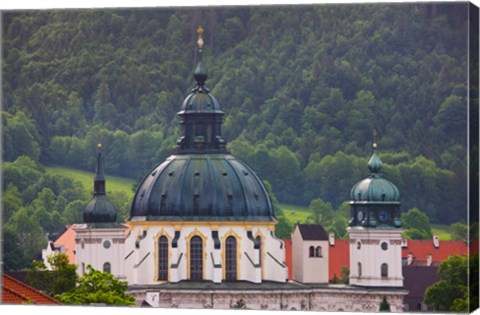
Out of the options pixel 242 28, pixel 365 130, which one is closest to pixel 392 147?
pixel 365 130

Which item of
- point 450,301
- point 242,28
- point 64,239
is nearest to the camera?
point 450,301

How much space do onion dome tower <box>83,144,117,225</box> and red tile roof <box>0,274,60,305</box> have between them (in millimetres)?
19360

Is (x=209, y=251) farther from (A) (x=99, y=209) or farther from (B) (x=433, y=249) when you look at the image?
(B) (x=433, y=249)

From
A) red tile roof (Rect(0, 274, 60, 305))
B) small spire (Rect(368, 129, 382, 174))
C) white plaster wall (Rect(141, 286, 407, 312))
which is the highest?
small spire (Rect(368, 129, 382, 174))

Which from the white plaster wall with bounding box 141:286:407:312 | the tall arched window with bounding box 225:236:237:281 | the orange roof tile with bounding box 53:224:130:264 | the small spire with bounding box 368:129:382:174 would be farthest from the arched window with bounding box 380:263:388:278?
the orange roof tile with bounding box 53:224:130:264

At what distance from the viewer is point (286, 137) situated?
11556cm

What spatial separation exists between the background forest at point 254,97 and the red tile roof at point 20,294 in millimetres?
9543

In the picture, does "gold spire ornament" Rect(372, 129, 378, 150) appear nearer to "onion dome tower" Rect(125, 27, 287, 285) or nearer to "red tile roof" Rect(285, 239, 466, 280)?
"red tile roof" Rect(285, 239, 466, 280)

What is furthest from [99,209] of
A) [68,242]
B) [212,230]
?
[212,230]

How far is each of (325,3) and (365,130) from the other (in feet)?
35.3

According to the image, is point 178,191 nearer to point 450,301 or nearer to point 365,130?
point 365,130

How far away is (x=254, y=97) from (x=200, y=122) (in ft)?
9.64

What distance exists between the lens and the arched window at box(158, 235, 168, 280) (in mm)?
117375

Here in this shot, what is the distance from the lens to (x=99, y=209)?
384ft
